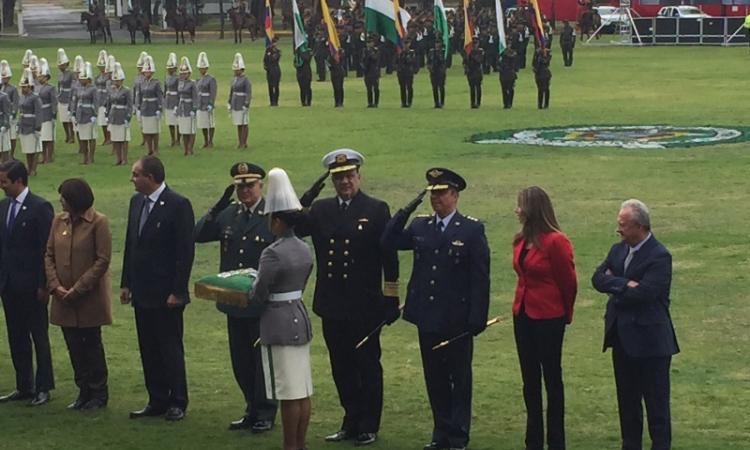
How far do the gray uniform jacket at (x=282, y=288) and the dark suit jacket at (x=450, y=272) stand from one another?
0.59 meters

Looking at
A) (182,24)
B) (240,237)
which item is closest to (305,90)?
(240,237)

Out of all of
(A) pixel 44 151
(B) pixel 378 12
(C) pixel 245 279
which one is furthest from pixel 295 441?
(B) pixel 378 12

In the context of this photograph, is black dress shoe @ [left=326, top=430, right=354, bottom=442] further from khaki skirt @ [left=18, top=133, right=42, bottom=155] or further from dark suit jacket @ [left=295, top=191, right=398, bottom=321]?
khaki skirt @ [left=18, top=133, right=42, bottom=155]

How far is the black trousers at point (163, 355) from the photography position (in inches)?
356

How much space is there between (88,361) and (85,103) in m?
14.1

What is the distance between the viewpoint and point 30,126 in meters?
21.9

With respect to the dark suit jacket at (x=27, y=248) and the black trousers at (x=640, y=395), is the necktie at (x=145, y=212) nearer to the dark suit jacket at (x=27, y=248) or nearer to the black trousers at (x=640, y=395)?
the dark suit jacket at (x=27, y=248)

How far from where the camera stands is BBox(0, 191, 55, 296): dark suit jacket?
9.54 m

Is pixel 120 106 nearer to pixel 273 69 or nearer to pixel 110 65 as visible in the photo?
pixel 110 65

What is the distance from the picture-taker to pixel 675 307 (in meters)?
12.3

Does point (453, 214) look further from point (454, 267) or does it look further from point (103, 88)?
point (103, 88)

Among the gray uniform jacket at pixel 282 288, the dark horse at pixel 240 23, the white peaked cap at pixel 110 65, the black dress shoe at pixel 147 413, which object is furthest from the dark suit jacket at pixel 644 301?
the dark horse at pixel 240 23

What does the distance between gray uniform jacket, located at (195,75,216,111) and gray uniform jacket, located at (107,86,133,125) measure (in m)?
1.40

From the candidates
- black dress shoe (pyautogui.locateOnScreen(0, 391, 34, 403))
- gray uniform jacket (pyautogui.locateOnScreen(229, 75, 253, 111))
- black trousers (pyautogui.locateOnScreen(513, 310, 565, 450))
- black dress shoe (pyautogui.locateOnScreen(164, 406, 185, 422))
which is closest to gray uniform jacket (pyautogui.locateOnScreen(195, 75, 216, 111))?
gray uniform jacket (pyautogui.locateOnScreen(229, 75, 253, 111))
